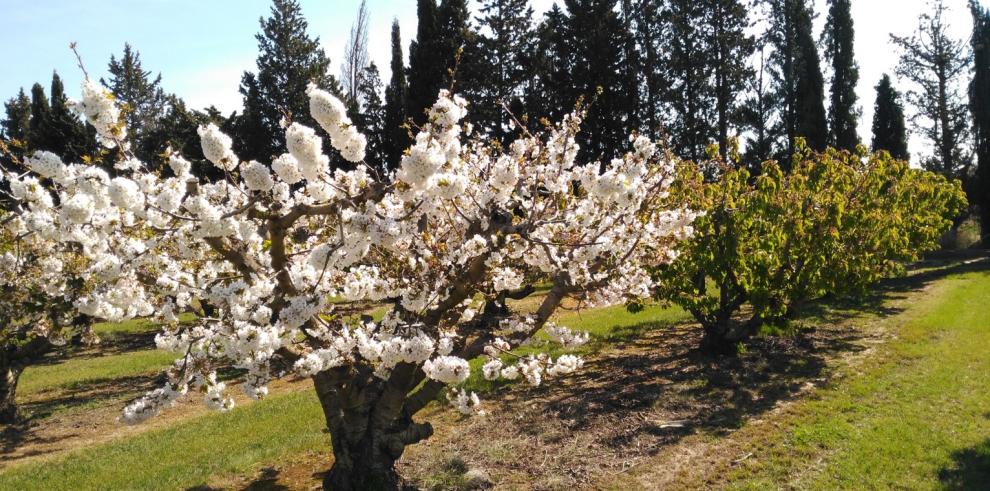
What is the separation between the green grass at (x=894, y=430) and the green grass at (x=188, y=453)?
5707mm

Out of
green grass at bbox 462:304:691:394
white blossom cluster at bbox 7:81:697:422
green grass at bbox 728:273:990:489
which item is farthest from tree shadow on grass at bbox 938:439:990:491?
green grass at bbox 462:304:691:394

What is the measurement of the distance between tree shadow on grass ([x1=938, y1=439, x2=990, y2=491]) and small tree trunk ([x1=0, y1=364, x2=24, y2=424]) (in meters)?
14.1

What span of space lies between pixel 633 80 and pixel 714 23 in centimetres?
643

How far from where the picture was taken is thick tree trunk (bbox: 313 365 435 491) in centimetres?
597

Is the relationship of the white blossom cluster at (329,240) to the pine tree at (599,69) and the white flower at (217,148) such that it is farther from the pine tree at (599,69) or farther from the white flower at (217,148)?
the pine tree at (599,69)

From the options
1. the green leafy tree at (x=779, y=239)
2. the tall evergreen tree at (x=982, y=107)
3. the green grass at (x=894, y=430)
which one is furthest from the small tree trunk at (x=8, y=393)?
the tall evergreen tree at (x=982, y=107)

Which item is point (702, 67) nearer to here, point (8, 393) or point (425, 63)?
point (425, 63)

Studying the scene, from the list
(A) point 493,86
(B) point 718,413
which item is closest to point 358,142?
(B) point 718,413

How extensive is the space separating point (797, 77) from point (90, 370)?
34914 millimetres

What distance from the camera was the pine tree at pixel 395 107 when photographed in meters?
32.1

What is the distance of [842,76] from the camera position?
1326 inches

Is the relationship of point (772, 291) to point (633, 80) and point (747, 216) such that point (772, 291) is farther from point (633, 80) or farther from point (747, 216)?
point (633, 80)

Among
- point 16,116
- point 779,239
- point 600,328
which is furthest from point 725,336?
point 16,116

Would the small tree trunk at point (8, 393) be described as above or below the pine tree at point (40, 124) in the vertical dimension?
below
